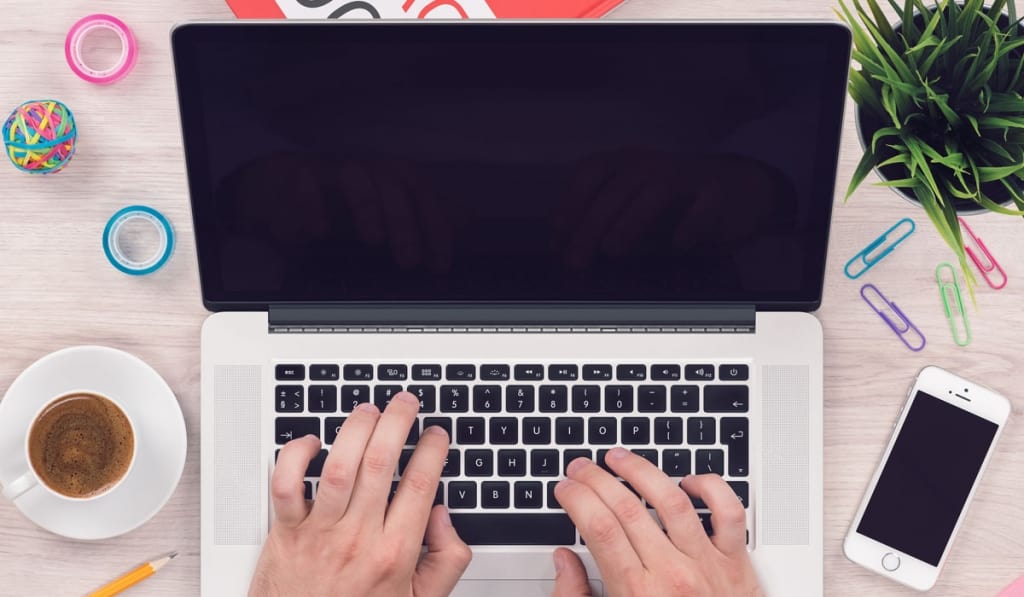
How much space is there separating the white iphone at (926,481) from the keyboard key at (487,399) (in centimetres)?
41

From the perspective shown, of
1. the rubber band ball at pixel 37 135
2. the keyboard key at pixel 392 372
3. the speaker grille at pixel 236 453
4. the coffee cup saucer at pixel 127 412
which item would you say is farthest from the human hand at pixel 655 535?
the rubber band ball at pixel 37 135

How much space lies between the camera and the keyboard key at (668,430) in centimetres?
87

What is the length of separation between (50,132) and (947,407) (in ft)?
3.31

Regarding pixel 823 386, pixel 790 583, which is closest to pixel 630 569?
pixel 790 583

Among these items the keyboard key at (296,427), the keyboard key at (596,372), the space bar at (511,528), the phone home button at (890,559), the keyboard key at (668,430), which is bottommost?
the phone home button at (890,559)

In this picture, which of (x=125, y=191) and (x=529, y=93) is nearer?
(x=529, y=93)

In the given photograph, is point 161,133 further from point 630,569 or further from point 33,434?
point 630,569

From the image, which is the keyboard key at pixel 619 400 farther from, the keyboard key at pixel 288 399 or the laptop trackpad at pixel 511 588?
the keyboard key at pixel 288 399

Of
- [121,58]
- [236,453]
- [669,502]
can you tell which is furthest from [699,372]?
[121,58]

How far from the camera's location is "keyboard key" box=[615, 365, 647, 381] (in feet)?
2.87

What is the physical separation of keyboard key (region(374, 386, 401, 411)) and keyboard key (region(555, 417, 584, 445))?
0.17 meters

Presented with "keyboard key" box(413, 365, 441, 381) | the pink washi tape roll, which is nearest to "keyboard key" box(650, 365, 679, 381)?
"keyboard key" box(413, 365, 441, 381)

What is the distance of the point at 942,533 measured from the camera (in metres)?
0.91

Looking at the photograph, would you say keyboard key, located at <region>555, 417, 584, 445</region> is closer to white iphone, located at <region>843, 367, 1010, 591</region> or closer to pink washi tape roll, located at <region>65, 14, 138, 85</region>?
white iphone, located at <region>843, 367, 1010, 591</region>
